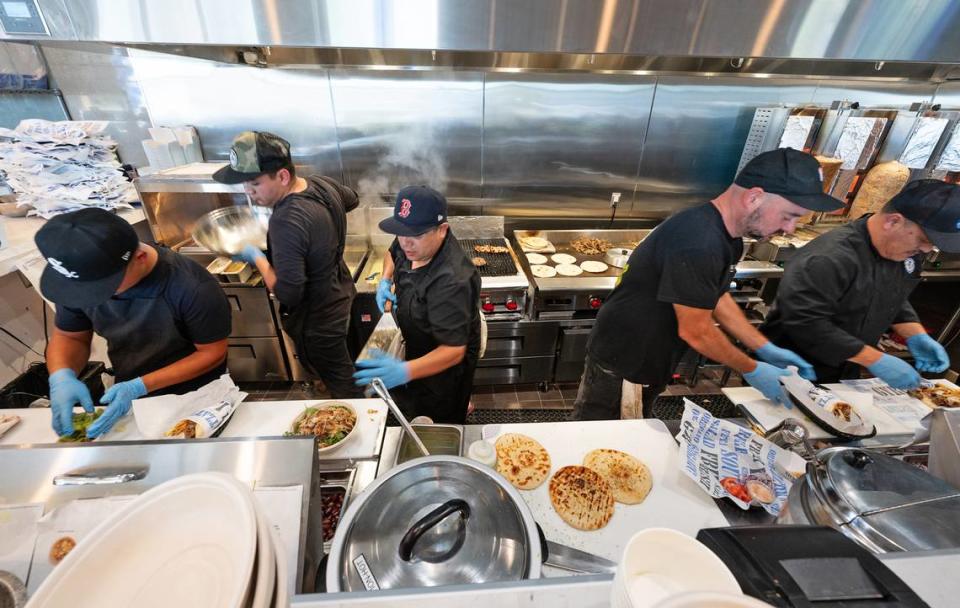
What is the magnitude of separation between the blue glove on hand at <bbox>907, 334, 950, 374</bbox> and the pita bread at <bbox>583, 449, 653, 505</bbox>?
2328 mm

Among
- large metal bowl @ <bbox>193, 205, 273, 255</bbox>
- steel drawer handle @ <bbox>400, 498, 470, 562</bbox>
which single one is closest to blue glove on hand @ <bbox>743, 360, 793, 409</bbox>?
steel drawer handle @ <bbox>400, 498, 470, 562</bbox>

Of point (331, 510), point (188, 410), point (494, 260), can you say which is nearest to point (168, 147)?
point (188, 410)

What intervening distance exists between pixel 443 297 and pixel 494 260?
6.27 feet

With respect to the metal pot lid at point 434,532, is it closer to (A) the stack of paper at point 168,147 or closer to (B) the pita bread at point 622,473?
(B) the pita bread at point 622,473

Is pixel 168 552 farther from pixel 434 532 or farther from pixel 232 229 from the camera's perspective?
pixel 232 229

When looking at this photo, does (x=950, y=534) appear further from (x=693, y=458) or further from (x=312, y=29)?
(x=312, y=29)

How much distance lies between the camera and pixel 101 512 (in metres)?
0.90

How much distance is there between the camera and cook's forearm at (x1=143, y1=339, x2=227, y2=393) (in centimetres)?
179

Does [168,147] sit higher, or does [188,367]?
[168,147]

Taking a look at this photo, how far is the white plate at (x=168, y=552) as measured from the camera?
448 mm

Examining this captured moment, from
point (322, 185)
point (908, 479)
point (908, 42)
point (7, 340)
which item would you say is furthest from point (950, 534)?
point (7, 340)

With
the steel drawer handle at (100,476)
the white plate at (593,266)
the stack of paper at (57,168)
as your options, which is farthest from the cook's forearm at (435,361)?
the stack of paper at (57,168)

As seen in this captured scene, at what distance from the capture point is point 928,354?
2.30m

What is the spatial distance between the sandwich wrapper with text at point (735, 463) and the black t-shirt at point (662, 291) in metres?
0.61
